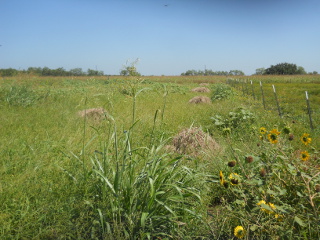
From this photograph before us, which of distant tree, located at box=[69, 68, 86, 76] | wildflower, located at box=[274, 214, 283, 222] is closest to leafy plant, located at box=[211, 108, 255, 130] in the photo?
wildflower, located at box=[274, 214, 283, 222]

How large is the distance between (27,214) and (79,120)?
4.25 meters

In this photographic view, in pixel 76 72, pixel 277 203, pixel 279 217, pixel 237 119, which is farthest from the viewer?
pixel 76 72

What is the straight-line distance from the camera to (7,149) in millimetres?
3994

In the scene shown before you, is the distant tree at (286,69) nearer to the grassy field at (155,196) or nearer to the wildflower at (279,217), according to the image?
the grassy field at (155,196)

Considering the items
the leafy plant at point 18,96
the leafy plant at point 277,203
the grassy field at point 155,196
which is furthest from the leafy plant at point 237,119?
the leafy plant at point 18,96

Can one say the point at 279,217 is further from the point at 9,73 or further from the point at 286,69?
the point at 286,69

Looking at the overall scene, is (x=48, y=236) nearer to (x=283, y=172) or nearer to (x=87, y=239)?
(x=87, y=239)

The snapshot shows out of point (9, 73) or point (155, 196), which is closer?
point (155, 196)

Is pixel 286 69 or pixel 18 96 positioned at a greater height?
pixel 286 69

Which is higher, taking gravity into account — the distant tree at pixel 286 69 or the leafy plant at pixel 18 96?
the distant tree at pixel 286 69

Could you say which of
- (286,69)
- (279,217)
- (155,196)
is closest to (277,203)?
(279,217)

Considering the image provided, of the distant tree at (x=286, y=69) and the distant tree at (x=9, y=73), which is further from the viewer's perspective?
the distant tree at (x=286, y=69)

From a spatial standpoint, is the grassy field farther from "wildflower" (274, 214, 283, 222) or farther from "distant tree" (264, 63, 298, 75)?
→ "distant tree" (264, 63, 298, 75)

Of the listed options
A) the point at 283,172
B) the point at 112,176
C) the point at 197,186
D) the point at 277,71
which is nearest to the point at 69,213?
the point at 112,176
